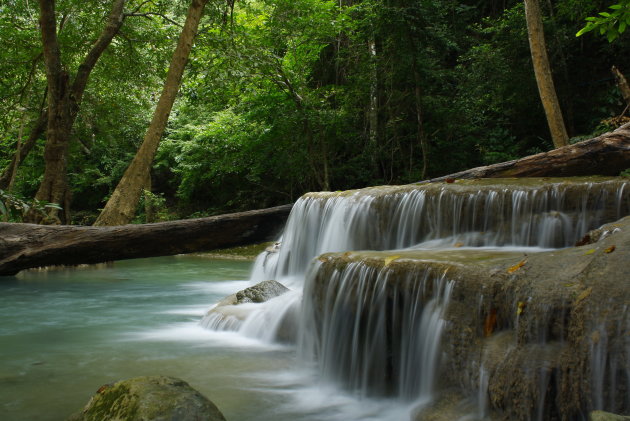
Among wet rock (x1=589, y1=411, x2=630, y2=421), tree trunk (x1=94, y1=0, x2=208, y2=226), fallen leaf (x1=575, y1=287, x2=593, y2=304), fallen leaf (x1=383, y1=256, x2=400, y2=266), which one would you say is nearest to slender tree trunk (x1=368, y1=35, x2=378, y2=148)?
tree trunk (x1=94, y1=0, x2=208, y2=226)

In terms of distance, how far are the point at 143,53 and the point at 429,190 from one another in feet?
39.7

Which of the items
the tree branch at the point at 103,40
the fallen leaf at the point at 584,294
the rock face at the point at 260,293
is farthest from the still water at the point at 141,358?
the tree branch at the point at 103,40

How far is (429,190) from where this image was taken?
23.3ft

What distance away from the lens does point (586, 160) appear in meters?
7.94

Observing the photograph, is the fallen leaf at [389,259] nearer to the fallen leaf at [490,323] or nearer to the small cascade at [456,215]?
the fallen leaf at [490,323]

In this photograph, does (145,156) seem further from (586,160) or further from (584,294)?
(584,294)

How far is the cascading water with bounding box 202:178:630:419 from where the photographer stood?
12.7 ft

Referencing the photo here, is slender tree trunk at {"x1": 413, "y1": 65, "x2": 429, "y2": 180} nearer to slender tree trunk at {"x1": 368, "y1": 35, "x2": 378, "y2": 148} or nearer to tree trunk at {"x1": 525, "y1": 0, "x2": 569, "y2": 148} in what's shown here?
slender tree trunk at {"x1": 368, "y1": 35, "x2": 378, "y2": 148}

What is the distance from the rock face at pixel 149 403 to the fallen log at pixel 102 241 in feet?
16.9

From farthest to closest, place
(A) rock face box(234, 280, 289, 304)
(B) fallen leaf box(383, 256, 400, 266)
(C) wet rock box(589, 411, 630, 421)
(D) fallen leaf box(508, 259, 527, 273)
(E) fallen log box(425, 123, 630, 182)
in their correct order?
(E) fallen log box(425, 123, 630, 182) → (A) rock face box(234, 280, 289, 304) → (B) fallen leaf box(383, 256, 400, 266) → (D) fallen leaf box(508, 259, 527, 273) → (C) wet rock box(589, 411, 630, 421)

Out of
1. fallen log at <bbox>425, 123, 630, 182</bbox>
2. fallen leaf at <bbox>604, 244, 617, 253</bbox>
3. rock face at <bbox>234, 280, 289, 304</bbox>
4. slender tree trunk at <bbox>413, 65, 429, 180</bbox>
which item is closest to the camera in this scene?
fallen leaf at <bbox>604, 244, 617, 253</bbox>

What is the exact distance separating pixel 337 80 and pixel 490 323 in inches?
558

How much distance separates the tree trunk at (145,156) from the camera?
10.2 meters

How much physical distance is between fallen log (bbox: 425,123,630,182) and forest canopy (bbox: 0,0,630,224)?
3005 mm
